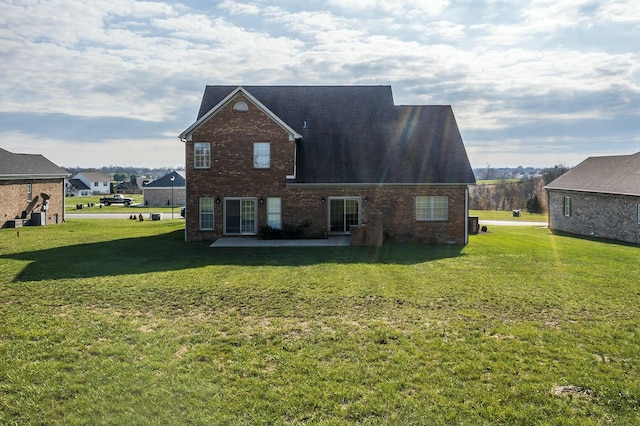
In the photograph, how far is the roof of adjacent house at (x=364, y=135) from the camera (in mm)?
22703

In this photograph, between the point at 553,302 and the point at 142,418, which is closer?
the point at 142,418

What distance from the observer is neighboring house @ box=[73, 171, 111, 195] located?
110188 mm

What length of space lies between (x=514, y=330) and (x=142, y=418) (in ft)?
23.0

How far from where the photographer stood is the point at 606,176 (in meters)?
31.3

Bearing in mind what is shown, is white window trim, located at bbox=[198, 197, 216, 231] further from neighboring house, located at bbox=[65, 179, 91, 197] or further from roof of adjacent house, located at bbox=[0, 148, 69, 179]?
neighboring house, located at bbox=[65, 179, 91, 197]

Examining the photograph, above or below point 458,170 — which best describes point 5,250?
below

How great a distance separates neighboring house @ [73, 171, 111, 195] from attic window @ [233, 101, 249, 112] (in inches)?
3922

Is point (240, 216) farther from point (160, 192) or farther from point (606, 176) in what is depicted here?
point (160, 192)

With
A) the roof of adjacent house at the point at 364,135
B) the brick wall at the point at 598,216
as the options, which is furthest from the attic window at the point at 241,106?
the brick wall at the point at 598,216

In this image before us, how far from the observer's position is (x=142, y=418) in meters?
5.74

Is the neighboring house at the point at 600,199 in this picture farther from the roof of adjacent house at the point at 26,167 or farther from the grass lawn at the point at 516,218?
the roof of adjacent house at the point at 26,167

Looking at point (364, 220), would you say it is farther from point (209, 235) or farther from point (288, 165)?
point (209, 235)

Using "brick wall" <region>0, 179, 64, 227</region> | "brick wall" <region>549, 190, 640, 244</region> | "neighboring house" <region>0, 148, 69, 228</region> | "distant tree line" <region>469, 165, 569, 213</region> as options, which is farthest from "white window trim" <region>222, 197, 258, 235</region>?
"distant tree line" <region>469, 165, 569, 213</region>

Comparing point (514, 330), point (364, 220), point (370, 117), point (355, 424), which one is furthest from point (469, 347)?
point (370, 117)
